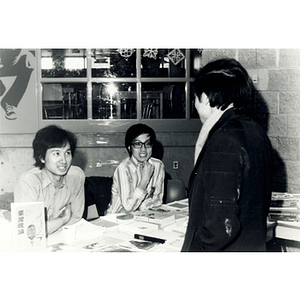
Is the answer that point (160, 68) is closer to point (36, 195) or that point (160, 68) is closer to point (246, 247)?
point (36, 195)

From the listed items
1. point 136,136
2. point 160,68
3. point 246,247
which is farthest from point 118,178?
point 246,247

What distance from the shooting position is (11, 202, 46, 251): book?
1474 mm

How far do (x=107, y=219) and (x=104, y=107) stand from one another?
3.12 ft

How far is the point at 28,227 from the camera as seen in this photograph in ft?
4.94

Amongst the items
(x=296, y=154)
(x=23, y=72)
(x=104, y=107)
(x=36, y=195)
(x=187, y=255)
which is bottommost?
(x=187, y=255)

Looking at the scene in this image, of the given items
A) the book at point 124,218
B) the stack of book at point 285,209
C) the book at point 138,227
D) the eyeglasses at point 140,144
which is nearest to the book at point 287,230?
the stack of book at point 285,209

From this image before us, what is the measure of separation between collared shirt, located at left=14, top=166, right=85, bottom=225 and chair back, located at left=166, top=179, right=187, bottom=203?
834 mm

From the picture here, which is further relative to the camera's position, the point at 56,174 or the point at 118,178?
the point at 118,178

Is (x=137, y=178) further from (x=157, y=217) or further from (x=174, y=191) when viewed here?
(x=157, y=217)

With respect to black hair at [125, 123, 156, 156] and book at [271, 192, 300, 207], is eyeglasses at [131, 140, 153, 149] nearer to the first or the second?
black hair at [125, 123, 156, 156]

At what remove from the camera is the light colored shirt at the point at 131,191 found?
2482 millimetres

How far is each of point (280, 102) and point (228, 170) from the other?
193 centimetres

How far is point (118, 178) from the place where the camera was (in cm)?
255

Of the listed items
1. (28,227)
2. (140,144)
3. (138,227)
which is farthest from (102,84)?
(28,227)
